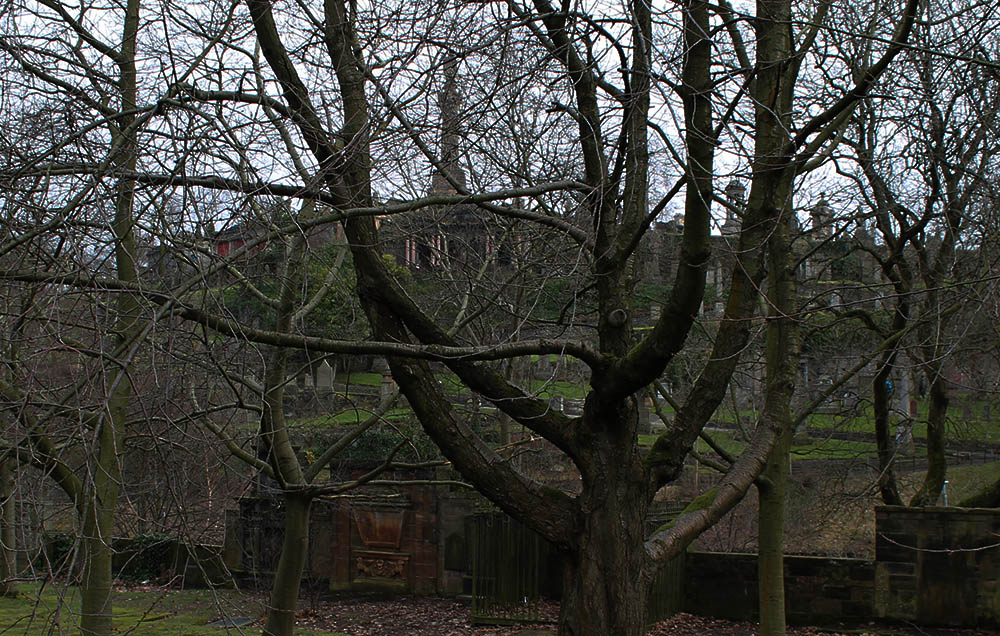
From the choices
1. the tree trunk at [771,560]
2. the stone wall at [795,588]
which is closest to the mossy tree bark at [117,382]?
the tree trunk at [771,560]

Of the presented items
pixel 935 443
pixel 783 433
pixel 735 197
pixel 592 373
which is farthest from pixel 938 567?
pixel 592 373

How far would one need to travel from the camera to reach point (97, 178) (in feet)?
11.1

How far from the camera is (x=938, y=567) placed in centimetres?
1116

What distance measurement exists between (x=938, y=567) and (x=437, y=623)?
22.5 feet

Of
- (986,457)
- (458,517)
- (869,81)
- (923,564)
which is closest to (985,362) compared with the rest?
(923,564)

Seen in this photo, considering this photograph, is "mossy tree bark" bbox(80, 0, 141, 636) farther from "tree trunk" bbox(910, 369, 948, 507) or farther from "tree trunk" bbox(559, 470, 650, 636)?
"tree trunk" bbox(910, 369, 948, 507)

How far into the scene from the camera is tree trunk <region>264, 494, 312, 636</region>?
28.8 feet

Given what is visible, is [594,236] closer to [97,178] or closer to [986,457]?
[97,178]

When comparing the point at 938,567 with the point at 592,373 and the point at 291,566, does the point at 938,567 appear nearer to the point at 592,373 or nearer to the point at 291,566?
the point at 291,566

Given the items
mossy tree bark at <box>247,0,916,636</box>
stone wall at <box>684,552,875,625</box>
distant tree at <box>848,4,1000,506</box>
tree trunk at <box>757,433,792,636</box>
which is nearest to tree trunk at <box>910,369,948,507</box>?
distant tree at <box>848,4,1000,506</box>

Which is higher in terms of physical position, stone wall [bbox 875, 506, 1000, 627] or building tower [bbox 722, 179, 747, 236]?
building tower [bbox 722, 179, 747, 236]

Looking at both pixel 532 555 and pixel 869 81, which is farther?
pixel 532 555

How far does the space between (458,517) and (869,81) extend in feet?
37.7

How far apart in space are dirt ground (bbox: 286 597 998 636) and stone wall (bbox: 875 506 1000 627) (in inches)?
8.6
